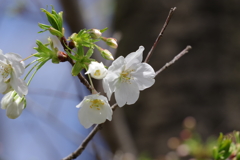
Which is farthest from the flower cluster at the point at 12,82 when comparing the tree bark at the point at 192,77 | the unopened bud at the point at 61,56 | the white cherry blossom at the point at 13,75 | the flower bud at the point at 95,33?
the tree bark at the point at 192,77

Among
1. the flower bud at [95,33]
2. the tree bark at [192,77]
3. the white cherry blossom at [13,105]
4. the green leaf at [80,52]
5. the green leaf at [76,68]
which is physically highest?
the flower bud at [95,33]

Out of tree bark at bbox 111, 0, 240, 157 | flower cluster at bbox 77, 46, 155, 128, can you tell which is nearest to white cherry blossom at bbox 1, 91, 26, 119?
flower cluster at bbox 77, 46, 155, 128

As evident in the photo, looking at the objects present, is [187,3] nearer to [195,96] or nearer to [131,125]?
[195,96]

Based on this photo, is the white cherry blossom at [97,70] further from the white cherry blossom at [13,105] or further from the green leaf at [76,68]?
the white cherry blossom at [13,105]

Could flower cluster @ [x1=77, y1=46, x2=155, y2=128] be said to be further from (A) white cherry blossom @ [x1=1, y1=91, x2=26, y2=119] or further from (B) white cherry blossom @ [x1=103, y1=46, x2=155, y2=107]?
(A) white cherry blossom @ [x1=1, y1=91, x2=26, y2=119]

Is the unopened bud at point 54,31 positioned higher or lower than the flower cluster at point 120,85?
higher

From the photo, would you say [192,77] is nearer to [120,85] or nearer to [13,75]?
[120,85]

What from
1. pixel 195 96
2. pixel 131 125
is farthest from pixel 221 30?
pixel 131 125
